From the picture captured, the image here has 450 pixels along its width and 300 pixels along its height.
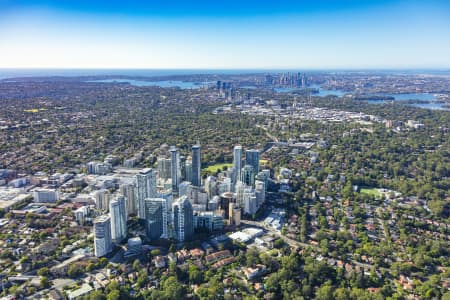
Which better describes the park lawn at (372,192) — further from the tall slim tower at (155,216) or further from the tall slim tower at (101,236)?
the tall slim tower at (101,236)

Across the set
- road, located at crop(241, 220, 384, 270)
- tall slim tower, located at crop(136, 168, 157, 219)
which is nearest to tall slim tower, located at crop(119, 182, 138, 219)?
tall slim tower, located at crop(136, 168, 157, 219)

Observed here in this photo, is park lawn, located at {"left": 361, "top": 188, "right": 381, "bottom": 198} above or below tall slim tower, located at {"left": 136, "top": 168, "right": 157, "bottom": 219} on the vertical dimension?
below

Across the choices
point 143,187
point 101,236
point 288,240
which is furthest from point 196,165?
point 101,236

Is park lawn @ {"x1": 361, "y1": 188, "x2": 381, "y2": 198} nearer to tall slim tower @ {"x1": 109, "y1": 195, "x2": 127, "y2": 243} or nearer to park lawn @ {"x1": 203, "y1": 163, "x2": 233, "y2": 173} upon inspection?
park lawn @ {"x1": 203, "y1": 163, "x2": 233, "y2": 173}

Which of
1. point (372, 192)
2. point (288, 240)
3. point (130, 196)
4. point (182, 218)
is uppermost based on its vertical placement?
point (130, 196)

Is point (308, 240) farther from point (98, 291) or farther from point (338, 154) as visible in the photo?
point (338, 154)

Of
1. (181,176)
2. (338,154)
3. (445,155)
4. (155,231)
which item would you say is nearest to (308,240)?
(155,231)

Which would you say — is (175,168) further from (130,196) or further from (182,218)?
(182,218)
